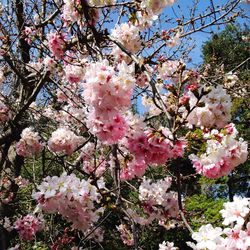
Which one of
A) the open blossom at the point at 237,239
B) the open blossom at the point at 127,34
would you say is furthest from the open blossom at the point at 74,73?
the open blossom at the point at 237,239

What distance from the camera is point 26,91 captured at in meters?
5.07

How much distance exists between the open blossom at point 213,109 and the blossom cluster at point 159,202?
116cm

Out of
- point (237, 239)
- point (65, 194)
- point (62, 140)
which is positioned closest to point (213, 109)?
point (237, 239)

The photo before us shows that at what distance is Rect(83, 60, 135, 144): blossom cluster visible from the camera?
1644mm

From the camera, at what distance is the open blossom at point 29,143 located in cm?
407

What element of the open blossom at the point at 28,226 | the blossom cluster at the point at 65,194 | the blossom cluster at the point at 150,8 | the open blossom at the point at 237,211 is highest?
the blossom cluster at the point at 150,8

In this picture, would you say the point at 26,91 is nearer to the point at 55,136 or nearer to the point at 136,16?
the point at 55,136

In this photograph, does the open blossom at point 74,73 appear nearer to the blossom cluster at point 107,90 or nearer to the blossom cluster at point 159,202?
the blossom cluster at point 159,202

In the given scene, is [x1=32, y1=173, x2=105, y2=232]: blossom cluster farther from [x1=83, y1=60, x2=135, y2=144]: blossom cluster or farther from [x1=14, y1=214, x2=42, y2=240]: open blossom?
[x1=14, y1=214, x2=42, y2=240]: open blossom

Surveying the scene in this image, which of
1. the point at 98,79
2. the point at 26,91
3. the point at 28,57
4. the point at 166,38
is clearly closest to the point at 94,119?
the point at 98,79

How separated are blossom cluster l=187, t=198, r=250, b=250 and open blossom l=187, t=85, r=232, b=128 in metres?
0.34

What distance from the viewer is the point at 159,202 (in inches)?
118

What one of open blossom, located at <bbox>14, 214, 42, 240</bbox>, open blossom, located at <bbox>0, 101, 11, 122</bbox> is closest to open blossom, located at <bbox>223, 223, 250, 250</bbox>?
open blossom, located at <bbox>14, 214, 42, 240</bbox>

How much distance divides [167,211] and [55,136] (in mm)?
1251
